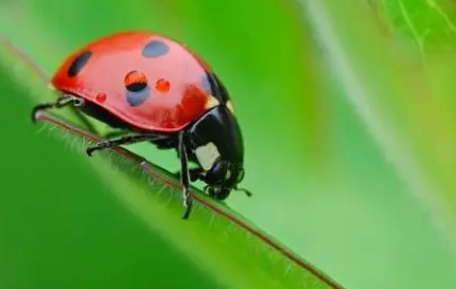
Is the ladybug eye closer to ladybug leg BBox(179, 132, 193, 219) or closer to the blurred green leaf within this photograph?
ladybug leg BBox(179, 132, 193, 219)

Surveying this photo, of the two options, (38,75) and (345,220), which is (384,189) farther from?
(38,75)

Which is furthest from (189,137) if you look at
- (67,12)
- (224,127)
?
(67,12)

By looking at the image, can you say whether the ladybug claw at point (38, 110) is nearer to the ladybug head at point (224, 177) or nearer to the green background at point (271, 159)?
the green background at point (271, 159)

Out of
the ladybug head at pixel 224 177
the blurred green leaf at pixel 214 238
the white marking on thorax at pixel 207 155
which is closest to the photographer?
the blurred green leaf at pixel 214 238

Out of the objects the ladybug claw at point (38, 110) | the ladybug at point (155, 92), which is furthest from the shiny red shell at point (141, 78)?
the ladybug claw at point (38, 110)

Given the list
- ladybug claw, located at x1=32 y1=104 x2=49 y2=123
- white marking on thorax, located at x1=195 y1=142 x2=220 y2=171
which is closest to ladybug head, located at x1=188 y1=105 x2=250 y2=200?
white marking on thorax, located at x1=195 y1=142 x2=220 y2=171

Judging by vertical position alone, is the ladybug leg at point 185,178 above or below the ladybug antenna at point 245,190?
above
